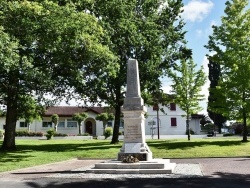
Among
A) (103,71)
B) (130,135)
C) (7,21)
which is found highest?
(7,21)

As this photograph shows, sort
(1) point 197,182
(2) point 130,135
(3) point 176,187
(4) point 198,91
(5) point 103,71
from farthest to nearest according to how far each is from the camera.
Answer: (4) point 198,91, (5) point 103,71, (2) point 130,135, (1) point 197,182, (3) point 176,187

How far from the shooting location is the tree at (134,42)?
2806 cm

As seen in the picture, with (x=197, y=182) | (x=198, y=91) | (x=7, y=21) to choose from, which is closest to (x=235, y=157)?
(x=197, y=182)

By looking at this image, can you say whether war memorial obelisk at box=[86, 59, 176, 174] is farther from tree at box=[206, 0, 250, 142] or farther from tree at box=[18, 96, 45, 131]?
tree at box=[206, 0, 250, 142]

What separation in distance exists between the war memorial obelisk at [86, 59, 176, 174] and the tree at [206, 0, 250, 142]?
1491 centimetres

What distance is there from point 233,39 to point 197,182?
2199 centimetres

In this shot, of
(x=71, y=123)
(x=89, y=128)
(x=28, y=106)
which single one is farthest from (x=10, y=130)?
(x=89, y=128)

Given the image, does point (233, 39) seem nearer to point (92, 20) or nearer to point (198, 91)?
point (198, 91)

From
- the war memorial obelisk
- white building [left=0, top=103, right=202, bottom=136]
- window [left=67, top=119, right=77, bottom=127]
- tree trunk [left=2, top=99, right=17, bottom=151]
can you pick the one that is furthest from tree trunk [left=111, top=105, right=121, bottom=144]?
window [left=67, top=119, right=77, bottom=127]

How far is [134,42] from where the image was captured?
30.3 meters

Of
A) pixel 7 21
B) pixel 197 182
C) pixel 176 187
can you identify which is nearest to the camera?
pixel 176 187

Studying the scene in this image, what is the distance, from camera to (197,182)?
11922mm

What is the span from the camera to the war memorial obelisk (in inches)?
608

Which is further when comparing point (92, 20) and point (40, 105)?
point (40, 105)
